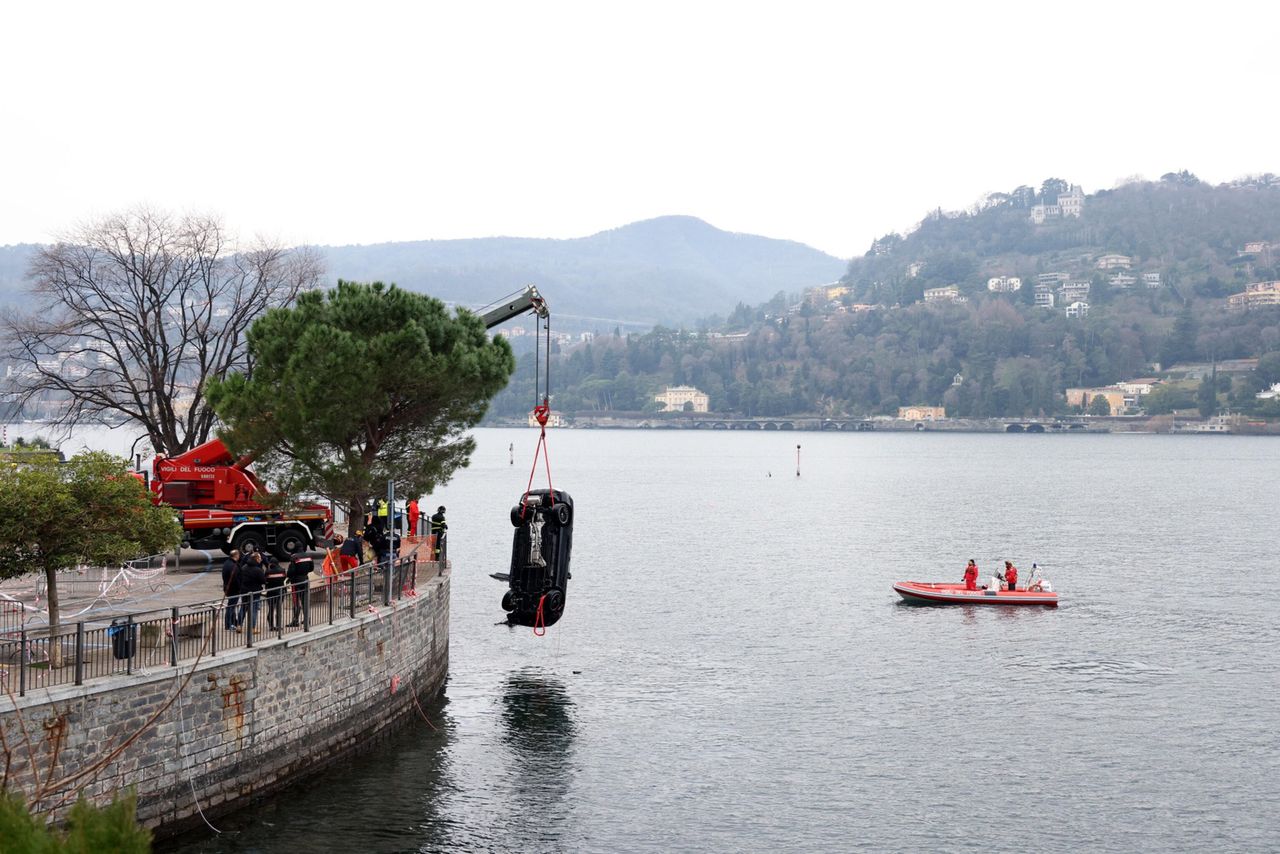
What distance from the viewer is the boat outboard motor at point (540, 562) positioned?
3012 cm

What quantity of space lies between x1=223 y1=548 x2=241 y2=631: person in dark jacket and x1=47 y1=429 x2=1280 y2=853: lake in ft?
10.0

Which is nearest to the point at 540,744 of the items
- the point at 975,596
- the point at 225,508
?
the point at 225,508

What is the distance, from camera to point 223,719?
64.6 feet

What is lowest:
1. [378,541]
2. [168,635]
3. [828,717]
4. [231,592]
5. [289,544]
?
[828,717]

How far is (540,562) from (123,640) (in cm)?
1342

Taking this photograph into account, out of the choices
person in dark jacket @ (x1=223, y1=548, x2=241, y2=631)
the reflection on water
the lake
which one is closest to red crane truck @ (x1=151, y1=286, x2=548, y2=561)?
the lake

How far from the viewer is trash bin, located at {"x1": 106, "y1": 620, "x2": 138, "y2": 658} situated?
59.1 feet

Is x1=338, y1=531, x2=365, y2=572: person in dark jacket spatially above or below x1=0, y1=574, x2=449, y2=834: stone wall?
above

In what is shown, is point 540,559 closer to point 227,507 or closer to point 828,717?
point 828,717

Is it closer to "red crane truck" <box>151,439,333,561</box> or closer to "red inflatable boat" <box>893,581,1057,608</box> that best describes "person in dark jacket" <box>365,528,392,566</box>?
"red crane truck" <box>151,439,333,561</box>

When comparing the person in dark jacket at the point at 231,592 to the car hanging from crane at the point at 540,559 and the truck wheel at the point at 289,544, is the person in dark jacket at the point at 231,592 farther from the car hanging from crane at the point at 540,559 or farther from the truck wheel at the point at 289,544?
the truck wheel at the point at 289,544

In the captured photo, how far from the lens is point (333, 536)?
3494cm

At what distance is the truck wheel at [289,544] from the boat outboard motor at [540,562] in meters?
7.48

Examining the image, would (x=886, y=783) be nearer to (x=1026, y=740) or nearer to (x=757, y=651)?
(x=1026, y=740)
